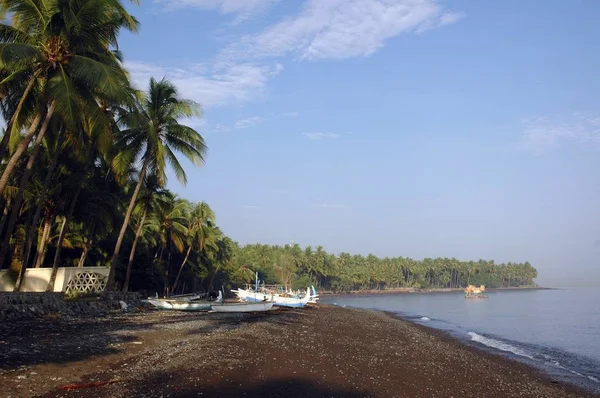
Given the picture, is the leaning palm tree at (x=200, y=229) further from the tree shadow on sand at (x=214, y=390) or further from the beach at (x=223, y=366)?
the tree shadow on sand at (x=214, y=390)

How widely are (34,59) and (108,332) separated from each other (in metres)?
10.1

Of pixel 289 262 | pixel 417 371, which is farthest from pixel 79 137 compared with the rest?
pixel 289 262

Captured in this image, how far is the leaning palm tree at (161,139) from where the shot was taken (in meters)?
28.8

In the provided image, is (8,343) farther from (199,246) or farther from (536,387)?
(199,246)

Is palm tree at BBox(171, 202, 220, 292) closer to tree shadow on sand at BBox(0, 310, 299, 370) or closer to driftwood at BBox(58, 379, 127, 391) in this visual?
tree shadow on sand at BBox(0, 310, 299, 370)

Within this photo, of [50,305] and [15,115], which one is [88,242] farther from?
[15,115]

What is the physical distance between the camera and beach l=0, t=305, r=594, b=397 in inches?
385

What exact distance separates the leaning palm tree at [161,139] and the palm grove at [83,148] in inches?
2.5

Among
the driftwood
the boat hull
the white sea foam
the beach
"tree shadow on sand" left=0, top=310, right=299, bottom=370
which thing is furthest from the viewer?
the boat hull

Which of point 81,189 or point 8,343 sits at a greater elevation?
point 81,189

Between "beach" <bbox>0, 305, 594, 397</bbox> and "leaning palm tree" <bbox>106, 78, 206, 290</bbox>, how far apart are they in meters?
10.1

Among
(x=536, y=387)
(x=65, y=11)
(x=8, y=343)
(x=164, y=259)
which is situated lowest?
(x=536, y=387)

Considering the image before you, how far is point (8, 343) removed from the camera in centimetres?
1267

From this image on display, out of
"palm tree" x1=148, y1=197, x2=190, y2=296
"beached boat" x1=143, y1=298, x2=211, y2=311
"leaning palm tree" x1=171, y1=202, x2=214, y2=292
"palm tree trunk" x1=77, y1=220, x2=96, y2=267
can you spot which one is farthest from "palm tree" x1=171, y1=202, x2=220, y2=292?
"beached boat" x1=143, y1=298, x2=211, y2=311
